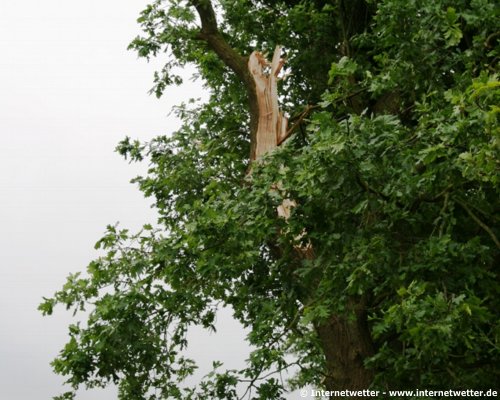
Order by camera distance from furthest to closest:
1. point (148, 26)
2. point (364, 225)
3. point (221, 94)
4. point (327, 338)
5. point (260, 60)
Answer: point (221, 94) < point (148, 26) < point (260, 60) < point (327, 338) < point (364, 225)

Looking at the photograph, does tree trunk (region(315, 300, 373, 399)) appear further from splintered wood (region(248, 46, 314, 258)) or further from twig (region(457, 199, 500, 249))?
splintered wood (region(248, 46, 314, 258))

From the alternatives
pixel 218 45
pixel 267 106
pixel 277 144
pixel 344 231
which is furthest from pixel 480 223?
pixel 218 45

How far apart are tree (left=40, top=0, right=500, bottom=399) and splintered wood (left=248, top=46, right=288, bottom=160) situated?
0.14m

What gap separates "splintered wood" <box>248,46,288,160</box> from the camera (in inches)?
449

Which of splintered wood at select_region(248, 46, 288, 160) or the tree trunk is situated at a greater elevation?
splintered wood at select_region(248, 46, 288, 160)

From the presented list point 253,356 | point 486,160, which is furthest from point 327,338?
point 486,160

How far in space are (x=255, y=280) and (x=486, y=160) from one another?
14.9 feet

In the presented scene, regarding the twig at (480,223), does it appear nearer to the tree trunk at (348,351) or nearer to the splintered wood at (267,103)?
the tree trunk at (348,351)

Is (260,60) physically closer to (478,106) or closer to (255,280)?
(255,280)

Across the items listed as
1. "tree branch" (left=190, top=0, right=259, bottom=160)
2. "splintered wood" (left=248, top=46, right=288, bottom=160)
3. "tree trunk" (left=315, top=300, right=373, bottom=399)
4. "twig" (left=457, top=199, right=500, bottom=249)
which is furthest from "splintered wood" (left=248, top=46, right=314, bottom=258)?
"twig" (left=457, top=199, right=500, bottom=249)

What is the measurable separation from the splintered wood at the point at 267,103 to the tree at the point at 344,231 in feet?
0.46

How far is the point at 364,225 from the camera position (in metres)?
8.52

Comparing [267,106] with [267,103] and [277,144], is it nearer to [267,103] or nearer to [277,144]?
[267,103]

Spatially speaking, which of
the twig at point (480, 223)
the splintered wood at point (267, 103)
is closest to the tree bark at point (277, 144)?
the splintered wood at point (267, 103)
